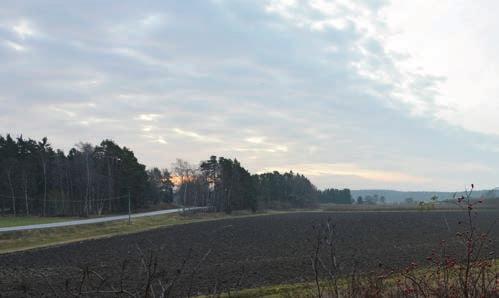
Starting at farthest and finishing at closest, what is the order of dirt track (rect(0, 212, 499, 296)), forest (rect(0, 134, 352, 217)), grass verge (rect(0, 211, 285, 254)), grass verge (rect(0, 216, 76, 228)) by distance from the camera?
Result: forest (rect(0, 134, 352, 217))
grass verge (rect(0, 216, 76, 228))
grass verge (rect(0, 211, 285, 254))
dirt track (rect(0, 212, 499, 296))

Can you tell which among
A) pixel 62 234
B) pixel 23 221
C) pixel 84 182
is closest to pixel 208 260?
pixel 62 234

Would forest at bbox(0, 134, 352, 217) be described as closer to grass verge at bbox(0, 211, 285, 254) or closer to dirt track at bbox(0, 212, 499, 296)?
grass verge at bbox(0, 211, 285, 254)

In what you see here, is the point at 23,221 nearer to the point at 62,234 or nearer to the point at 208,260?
the point at 62,234

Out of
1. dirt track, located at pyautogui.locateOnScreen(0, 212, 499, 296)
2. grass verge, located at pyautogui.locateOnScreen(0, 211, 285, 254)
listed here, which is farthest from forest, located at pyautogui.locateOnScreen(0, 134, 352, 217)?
dirt track, located at pyautogui.locateOnScreen(0, 212, 499, 296)

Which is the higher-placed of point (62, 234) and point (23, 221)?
point (23, 221)

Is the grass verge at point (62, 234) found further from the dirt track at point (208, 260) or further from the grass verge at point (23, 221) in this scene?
the grass verge at point (23, 221)

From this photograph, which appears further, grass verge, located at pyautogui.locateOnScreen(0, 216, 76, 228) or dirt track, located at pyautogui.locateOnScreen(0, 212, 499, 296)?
grass verge, located at pyautogui.locateOnScreen(0, 216, 76, 228)

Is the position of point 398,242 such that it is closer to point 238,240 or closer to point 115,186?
point 238,240

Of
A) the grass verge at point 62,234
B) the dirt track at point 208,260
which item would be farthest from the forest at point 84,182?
the dirt track at point 208,260

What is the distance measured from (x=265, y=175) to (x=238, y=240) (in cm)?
10270

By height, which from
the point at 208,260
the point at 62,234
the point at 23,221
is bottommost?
the point at 208,260

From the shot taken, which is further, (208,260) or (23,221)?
(23,221)

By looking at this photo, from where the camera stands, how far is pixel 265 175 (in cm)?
13925

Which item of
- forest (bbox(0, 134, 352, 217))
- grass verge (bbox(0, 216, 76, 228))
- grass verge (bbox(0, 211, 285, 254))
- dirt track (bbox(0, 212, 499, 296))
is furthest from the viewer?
forest (bbox(0, 134, 352, 217))
